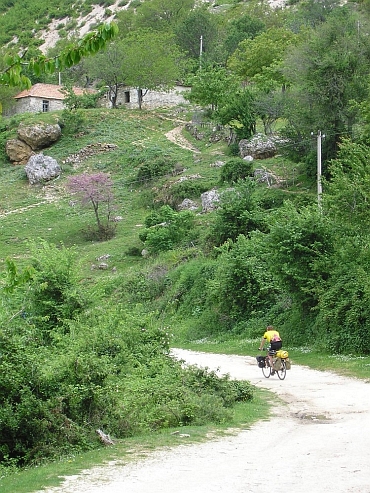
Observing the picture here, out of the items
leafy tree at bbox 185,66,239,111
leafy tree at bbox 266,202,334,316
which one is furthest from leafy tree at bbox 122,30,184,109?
leafy tree at bbox 266,202,334,316

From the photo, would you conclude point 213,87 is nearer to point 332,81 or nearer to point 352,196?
point 332,81

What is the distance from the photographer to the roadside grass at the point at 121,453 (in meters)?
8.76

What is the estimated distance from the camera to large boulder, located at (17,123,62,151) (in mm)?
64125

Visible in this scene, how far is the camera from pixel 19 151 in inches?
2520

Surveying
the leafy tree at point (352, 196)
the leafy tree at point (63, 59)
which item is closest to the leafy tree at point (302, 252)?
the leafy tree at point (352, 196)

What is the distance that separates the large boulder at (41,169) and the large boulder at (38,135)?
5.49 meters

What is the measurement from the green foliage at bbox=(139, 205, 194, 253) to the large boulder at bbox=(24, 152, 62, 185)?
17.3m

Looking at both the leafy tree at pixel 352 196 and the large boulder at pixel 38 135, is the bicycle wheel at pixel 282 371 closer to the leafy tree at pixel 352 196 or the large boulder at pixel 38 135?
the leafy tree at pixel 352 196

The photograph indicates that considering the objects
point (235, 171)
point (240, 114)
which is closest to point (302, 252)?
point (235, 171)

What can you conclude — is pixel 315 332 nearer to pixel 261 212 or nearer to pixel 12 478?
pixel 261 212

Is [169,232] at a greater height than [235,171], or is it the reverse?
[235,171]

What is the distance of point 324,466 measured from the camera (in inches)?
375

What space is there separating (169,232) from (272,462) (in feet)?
107

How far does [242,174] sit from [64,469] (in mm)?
38296
